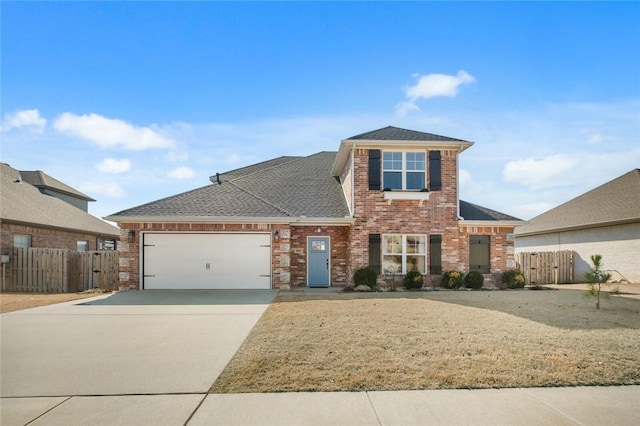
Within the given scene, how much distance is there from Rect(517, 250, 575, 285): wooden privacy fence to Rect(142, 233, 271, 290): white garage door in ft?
40.6

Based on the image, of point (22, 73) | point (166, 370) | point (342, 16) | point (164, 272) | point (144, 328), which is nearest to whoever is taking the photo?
point (166, 370)

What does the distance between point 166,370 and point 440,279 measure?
39.1 ft

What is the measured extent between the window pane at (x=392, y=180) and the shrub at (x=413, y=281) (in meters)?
3.40

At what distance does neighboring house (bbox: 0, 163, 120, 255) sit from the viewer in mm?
16859

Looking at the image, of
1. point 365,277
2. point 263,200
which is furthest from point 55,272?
point 365,277

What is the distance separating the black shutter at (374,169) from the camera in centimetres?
1505

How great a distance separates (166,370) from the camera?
211 inches

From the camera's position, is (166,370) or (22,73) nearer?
(166,370)

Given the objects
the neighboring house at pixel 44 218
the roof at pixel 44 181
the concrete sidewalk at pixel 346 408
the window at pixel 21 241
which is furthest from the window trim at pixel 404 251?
the roof at pixel 44 181

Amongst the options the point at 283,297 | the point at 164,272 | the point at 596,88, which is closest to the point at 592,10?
the point at 596,88

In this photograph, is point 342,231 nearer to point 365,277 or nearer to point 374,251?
point 374,251

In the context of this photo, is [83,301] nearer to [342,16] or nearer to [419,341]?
[419,341]

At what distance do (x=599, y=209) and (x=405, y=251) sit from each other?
39.0 ft

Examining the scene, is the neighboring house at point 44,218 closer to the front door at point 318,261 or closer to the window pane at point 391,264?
the front door at point 318,261
